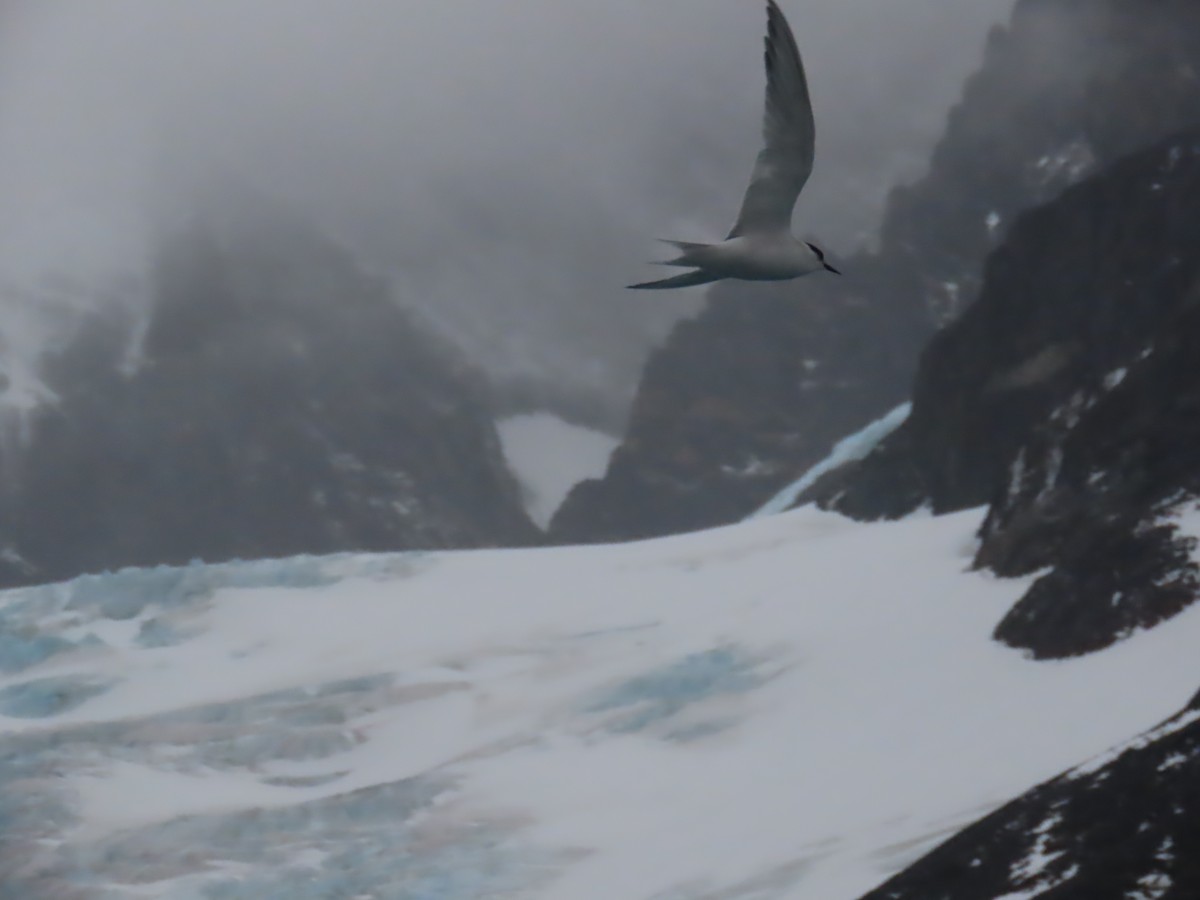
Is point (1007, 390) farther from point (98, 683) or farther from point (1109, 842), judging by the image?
point (1109, 842)

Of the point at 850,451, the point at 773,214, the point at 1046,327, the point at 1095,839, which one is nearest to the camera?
the point at 773,214

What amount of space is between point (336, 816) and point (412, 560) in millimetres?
38087

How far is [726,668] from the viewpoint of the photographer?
57.9m

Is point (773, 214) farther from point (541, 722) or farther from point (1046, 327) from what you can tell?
point (1046, 327)

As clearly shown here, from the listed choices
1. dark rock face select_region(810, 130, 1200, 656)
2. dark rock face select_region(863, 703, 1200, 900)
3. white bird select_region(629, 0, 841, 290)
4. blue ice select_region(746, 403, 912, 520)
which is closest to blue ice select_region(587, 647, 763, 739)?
dark rock face select_region(810, 130, 1200, 656)

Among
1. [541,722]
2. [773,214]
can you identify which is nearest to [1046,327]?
[541,722]

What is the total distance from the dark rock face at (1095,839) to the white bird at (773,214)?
1012cm

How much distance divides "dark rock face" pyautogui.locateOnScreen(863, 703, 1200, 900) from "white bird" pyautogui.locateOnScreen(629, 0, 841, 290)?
1012 centimetres

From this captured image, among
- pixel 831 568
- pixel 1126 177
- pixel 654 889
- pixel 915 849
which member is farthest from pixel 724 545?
pixel 915 849

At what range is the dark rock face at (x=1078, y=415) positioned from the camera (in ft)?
167

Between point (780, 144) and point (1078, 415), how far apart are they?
5252 cm

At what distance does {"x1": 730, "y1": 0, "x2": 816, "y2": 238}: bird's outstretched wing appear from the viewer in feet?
53.1

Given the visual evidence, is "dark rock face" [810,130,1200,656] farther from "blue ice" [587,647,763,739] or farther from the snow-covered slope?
"blue ice" [587,647,763,739]

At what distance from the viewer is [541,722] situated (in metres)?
57.3
